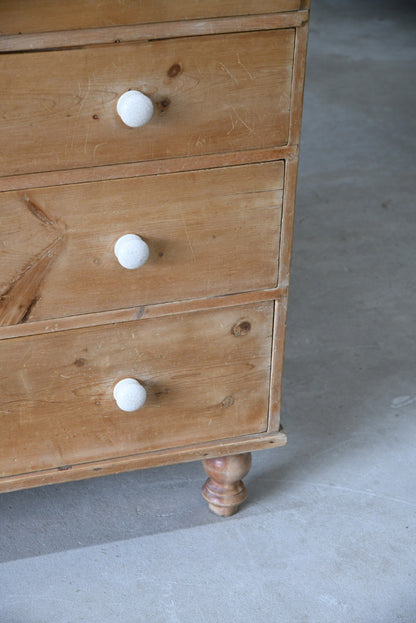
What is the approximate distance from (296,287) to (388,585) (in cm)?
84

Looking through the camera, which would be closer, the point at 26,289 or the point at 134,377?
the point at 26,289

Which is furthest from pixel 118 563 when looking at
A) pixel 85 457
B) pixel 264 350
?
pixel 264 350

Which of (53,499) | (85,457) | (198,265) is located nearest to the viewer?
(198,265)

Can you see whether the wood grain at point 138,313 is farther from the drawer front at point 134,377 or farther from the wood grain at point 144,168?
the wood grain at point 144,168

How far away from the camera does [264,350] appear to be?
113 cm

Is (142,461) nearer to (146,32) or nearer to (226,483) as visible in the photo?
(226,483)

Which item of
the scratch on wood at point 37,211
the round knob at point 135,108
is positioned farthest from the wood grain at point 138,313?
the round knob at point 135,108

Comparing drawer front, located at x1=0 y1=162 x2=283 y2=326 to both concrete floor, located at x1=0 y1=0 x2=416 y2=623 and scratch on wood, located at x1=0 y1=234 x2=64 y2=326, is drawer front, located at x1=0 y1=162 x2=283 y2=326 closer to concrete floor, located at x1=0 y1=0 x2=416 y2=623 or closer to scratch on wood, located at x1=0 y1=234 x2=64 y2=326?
scratch on wood, located at x1=0 y1=234 x2=64 y2=326

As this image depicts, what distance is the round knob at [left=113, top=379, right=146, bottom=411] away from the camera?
A: 108 cm

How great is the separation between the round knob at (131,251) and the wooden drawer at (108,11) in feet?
0.81

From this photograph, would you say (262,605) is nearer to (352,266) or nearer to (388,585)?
(388,585)

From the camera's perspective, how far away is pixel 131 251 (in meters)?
0.97

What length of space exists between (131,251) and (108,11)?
0.27m

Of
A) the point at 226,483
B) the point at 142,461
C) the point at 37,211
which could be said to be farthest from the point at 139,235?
the point at 226,483
